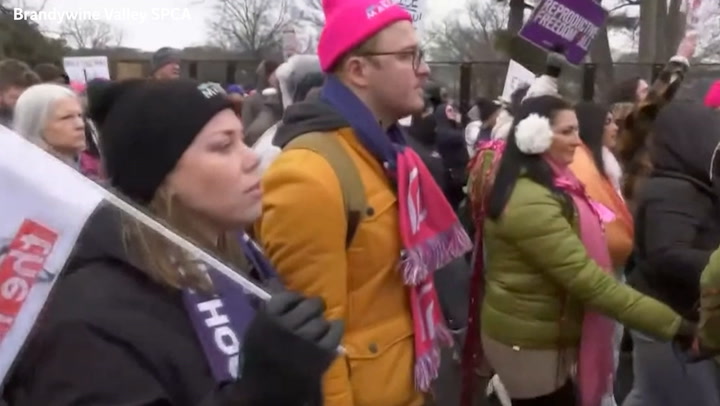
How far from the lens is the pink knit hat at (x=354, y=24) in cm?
294

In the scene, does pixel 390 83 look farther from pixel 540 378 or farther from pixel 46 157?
pixel 540 378

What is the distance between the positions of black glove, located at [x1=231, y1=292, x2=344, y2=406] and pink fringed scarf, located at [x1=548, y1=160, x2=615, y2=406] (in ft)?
7.61

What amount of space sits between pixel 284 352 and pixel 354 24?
4.54ft

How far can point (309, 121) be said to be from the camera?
2.90 metres

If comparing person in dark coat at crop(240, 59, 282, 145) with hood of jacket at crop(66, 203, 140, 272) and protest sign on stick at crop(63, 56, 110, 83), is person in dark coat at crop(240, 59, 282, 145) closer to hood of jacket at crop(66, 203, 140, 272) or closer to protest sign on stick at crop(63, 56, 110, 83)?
protest sign on stick at crop(63, 56, 110, 83)

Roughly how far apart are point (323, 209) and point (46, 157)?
1.04 metres

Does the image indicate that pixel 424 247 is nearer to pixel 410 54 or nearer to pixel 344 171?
pixel 344 171

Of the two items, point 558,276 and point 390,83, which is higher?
point 390,83

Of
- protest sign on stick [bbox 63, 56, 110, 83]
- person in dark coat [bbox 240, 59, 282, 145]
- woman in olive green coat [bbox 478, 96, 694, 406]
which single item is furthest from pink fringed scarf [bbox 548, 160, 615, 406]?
protest sign on stick [bbox 63, 56, 110, 83]

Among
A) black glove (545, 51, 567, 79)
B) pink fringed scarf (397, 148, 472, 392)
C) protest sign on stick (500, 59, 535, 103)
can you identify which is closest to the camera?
pink fringed scarf (397, 148, 472, 392)

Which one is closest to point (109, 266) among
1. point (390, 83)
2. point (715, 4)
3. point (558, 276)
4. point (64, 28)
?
point (390, 83)

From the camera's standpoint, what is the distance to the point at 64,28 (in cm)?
1992

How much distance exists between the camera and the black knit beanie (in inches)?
81.4

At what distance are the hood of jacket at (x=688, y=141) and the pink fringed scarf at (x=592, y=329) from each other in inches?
11.5
